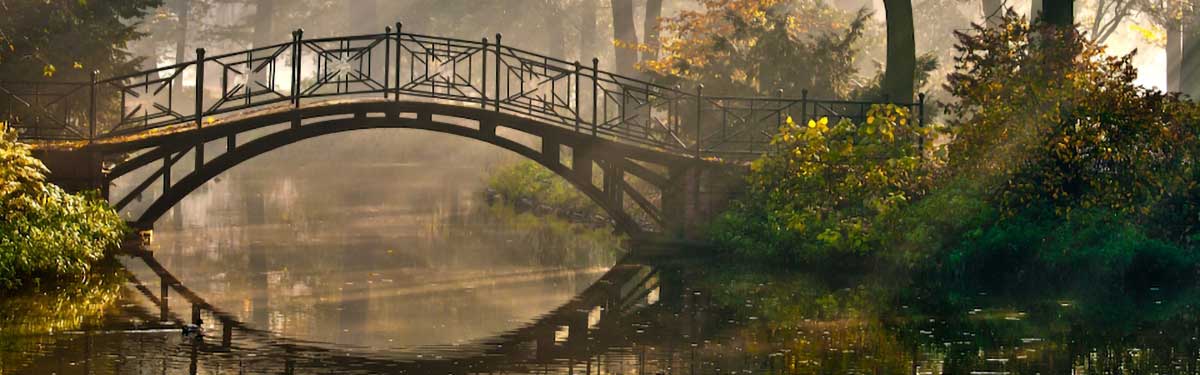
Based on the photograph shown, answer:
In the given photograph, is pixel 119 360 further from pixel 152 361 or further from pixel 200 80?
pixel 200 80

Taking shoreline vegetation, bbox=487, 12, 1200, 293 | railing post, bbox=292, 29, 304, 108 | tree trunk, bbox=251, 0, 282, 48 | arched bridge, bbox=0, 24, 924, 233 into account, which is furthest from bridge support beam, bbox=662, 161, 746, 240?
tree trunk, bbox=251, 0, 282, 48

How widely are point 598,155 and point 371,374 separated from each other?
13676 millimetres

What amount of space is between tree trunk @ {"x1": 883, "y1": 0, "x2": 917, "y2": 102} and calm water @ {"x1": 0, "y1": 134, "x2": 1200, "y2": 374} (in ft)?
18.7

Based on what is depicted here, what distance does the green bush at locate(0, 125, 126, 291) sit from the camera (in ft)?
61.8

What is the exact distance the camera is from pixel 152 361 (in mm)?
13812

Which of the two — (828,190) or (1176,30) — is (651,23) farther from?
(828,190)

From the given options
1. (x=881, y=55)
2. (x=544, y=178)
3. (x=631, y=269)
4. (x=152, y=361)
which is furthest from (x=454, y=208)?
(x=881, y=55)

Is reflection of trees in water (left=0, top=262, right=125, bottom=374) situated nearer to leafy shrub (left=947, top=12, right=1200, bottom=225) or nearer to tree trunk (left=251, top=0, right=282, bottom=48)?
leafy shrub (left=947, top=12, right=1200, bottom=225)

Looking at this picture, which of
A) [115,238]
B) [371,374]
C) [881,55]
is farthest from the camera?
[881,55]

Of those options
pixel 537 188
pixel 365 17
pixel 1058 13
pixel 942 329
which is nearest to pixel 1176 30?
pixel 537 188

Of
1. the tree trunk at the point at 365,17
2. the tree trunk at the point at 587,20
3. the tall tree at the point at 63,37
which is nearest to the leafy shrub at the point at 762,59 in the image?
the tall tree at the point at 63,37

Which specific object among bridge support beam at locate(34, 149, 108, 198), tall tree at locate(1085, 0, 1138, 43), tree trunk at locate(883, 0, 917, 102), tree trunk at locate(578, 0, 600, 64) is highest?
tree trunk at locate(578, 0, 600, 64)

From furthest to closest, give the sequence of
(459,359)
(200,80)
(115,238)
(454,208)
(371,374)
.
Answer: (454,208) → (200,80) → (115,238) → (459,359) → (371,374)

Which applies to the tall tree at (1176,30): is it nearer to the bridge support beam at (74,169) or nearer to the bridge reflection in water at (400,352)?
the bridge reflection in water at (400,352)
